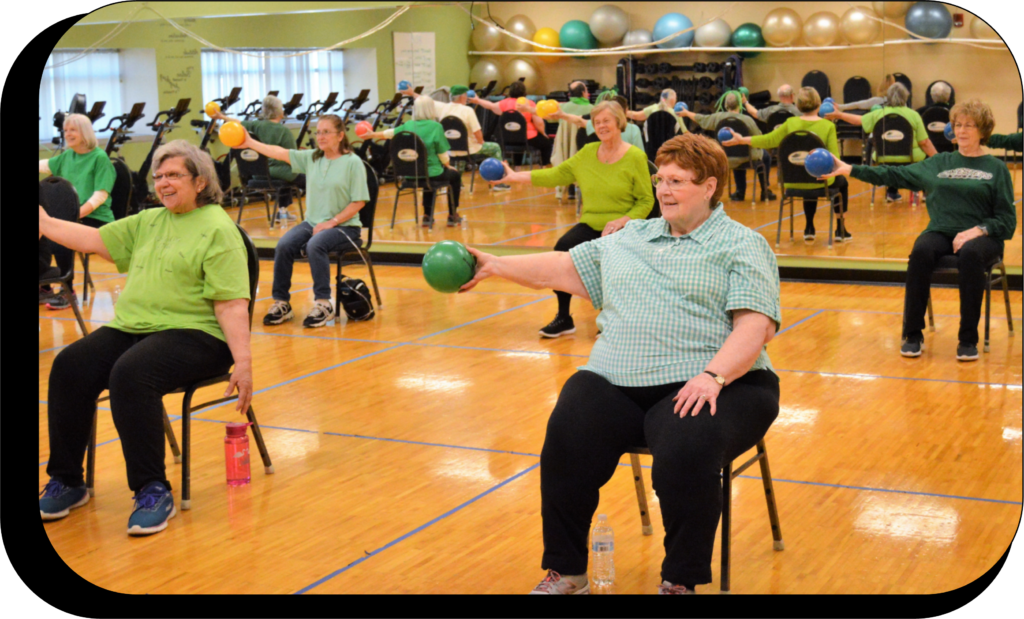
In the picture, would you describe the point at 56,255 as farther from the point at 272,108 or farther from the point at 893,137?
the point at 893,137

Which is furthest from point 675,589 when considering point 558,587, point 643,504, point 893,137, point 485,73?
point 485,73

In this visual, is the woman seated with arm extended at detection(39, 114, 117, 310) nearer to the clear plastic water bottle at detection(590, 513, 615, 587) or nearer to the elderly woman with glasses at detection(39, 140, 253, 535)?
the elderly woman with glasses at detection(39, 140, 253, 535)

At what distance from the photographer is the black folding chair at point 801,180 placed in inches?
296

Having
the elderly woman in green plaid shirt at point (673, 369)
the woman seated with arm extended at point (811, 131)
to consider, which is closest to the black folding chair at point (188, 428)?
the elderly woman in green plaid shirt at point (673, 369)

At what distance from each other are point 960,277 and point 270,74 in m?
6.40

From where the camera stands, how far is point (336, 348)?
555 centimetres

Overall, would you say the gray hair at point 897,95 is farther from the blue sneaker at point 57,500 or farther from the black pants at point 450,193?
the blue sneaker at point 57,500

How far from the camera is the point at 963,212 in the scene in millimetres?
5047

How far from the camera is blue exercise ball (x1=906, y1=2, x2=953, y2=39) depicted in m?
6.68

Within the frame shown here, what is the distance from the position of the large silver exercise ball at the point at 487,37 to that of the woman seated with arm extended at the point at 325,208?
3.02m

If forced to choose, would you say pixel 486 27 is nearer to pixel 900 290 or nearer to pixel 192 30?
pixel 192 30

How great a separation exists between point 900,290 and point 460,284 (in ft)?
16.0

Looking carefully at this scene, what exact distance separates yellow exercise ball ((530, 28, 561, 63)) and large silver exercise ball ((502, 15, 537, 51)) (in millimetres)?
46

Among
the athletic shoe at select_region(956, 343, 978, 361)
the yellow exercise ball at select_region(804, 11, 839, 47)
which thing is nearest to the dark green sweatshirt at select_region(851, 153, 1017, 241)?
the athletic shoe at select_region(956, 343, 978, 361)
